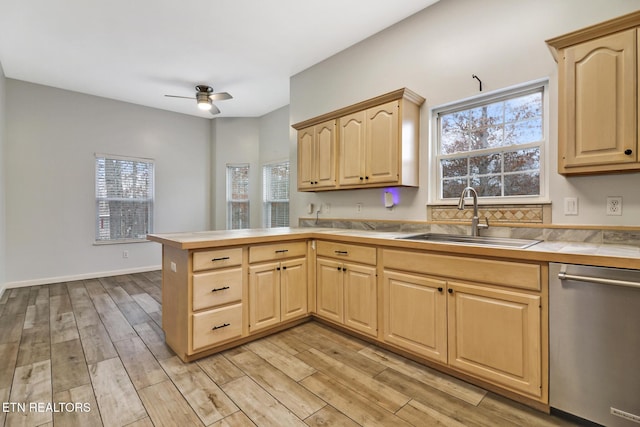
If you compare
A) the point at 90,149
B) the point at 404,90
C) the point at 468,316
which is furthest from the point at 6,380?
the point at 90,149

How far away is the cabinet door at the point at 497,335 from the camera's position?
163cm

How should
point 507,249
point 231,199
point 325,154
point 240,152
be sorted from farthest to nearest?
point 231,199 < point 240,152 < point 325,154 < point 507,249

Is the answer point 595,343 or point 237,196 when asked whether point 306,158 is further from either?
point 237,196

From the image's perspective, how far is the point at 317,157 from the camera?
3396mm

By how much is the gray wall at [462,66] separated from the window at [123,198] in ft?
11.6

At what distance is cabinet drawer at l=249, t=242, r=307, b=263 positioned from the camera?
2508 mm

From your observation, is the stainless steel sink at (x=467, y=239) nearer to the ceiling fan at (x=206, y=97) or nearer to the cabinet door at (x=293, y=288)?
the cabinet door at (x=293, y=288)

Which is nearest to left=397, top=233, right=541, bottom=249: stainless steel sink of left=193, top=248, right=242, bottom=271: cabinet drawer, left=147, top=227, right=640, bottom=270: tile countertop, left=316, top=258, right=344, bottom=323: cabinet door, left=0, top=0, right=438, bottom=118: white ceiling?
left=147, top=227, right=640, bottom=270: tile countertop

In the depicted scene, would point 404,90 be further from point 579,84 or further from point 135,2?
point 135,2

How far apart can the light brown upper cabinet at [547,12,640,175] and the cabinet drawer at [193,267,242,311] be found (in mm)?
2363

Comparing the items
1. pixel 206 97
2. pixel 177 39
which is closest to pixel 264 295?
pixel 177 39

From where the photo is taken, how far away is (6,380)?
6.46 ft

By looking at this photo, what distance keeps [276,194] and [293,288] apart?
3237 millimetres

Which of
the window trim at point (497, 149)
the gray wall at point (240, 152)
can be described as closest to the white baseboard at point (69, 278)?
the gray wall at point (240, 152)
